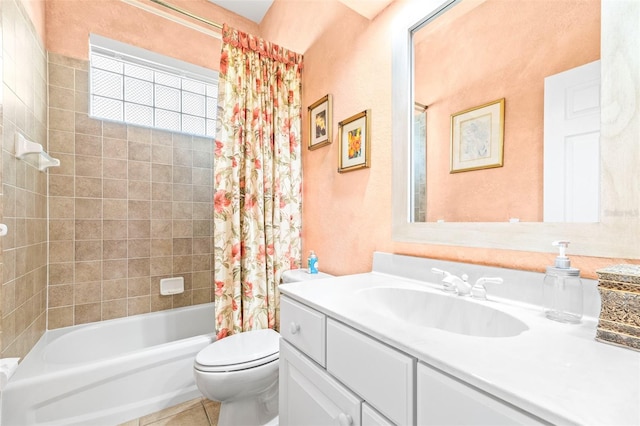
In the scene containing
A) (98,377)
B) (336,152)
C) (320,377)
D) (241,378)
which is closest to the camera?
(320,377)

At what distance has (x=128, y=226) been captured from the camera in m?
2.06

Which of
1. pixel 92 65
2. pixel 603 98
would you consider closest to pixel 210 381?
A: pixel 603 98

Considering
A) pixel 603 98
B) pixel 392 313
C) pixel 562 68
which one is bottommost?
pixel 392 313

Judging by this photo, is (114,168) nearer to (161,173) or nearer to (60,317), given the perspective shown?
(161,173)

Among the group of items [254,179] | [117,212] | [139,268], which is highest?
[254,179]

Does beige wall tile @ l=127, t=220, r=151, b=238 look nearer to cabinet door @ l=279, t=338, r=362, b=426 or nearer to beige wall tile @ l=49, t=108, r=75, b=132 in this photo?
beige wall tile @ l=49, t=108, r=75, b=132

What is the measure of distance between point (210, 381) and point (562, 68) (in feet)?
5.68

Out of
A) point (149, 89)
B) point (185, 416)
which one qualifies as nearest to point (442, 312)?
point (185, 416)

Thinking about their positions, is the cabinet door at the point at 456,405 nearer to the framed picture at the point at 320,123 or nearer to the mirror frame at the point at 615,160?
the mirror frame at the point at 615,160

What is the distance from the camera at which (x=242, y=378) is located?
127 centimetres

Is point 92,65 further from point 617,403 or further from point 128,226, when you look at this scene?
point 617,403

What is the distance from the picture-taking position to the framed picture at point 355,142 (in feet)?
4.81

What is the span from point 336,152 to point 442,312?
1100mm

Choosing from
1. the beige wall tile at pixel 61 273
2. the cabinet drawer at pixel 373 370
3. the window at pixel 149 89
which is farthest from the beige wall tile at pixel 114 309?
the cabinet drawer at pixel 373 370
